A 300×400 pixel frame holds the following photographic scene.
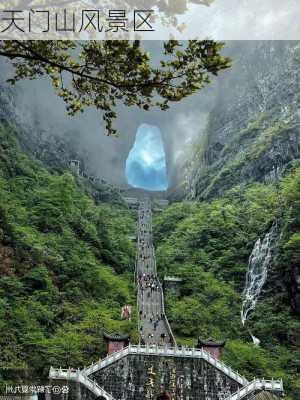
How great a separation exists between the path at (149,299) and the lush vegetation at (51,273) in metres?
1.12

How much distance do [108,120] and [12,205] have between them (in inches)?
1514

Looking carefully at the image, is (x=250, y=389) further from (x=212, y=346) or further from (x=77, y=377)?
(x=77, y=377)

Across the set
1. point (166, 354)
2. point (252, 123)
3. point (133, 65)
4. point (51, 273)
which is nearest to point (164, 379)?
point (166, 354)

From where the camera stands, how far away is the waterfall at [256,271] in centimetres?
3878

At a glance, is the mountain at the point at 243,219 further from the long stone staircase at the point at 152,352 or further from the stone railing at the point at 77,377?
the stone railing at the point at 77,377

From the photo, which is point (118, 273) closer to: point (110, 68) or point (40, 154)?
point (40, 154)

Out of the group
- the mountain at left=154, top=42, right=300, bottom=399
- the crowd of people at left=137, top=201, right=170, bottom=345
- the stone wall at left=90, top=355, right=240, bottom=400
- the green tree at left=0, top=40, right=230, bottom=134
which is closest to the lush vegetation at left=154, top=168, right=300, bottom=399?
the mountain at left=154, top=42, right=300, bottom=399

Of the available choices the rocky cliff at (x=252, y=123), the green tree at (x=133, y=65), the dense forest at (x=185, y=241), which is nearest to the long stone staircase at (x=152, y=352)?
the dense forest at (x=185, y=241)

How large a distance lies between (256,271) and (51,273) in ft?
54.9

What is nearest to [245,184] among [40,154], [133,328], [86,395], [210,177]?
[210,177]

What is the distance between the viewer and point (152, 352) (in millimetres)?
25672

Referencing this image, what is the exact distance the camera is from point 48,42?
738 centimetres

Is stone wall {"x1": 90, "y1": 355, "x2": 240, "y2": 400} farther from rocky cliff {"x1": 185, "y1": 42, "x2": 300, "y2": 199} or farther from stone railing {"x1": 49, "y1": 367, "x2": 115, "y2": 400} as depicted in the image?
rocky cliff {"x1": 185, "y1": 42, "x2": 300, "y2": 199}

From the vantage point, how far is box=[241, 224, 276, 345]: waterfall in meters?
38.8
